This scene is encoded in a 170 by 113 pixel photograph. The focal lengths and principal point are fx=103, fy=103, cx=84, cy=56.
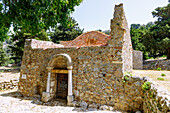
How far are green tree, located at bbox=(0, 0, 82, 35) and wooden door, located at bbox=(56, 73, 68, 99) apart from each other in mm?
3993

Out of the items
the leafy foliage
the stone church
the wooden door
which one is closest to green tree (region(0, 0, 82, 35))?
the stone church

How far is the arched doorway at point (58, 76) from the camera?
6.99m

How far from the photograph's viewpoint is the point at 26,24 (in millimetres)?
4852

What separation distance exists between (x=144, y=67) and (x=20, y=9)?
61.3 feet

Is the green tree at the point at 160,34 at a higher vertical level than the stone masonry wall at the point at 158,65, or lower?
higher

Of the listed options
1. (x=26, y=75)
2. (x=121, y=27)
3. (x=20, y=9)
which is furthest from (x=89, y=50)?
(x=26, y=75)

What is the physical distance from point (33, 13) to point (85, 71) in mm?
4300

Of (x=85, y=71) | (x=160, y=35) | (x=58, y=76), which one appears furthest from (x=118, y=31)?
(x=160, y=35)

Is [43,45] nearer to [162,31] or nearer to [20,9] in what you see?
[20,9]

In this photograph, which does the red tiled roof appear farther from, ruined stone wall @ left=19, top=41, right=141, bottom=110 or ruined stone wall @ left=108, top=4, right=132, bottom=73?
ruined stone wall @ left=19, top=41, right=141, bottom=110

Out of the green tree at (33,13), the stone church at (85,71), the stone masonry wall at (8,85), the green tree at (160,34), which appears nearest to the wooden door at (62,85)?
the stone church at (85,71)

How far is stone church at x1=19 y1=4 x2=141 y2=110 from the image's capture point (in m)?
6.07

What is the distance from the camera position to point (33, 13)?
466 cm

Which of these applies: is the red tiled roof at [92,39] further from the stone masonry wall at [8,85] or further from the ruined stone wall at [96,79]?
the stone masonry wall at [8,85]
